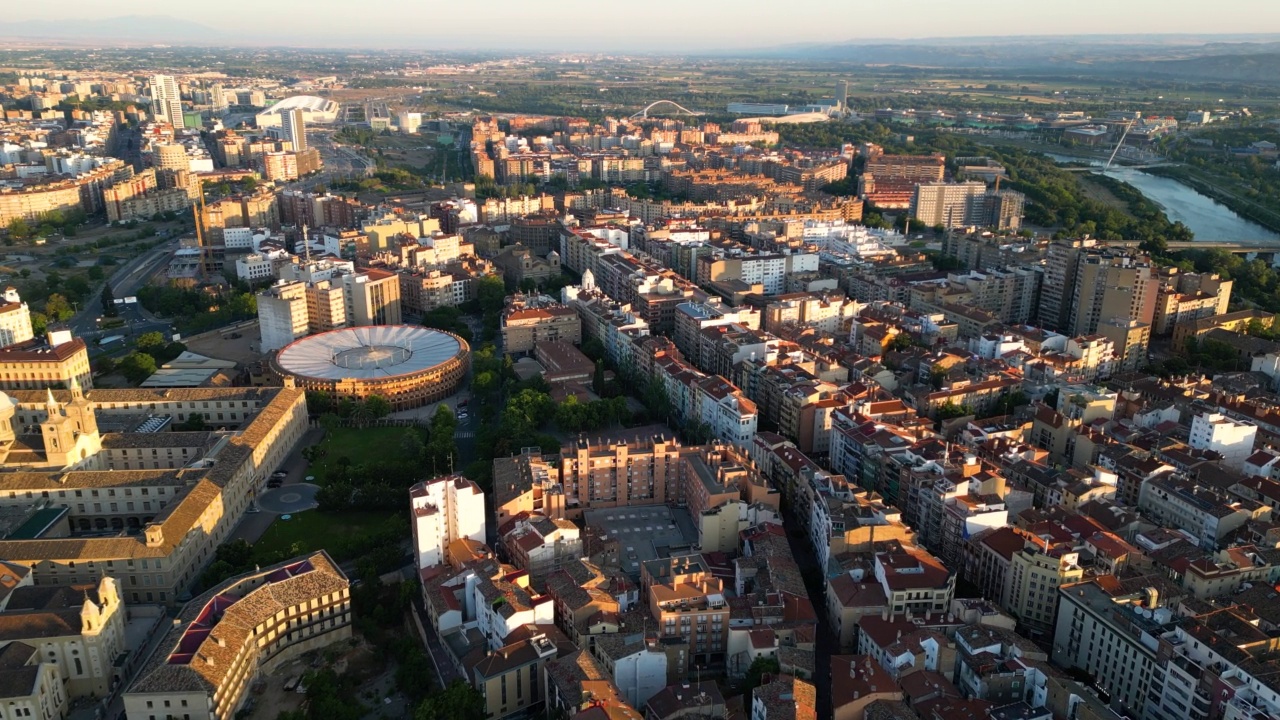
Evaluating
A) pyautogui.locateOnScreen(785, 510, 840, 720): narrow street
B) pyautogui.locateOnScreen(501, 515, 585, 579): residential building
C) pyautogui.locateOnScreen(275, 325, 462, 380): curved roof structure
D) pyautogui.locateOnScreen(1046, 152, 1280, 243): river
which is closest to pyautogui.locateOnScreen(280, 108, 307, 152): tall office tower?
pyautogui.locateOnScreen(275, 325, 462, 380): curved roof structure

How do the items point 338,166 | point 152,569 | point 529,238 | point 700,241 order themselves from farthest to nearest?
point 338,166
point 529,238
point 700,241
point 152,569

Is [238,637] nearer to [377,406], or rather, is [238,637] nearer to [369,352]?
[377,406]

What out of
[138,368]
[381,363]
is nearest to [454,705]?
[381,363]

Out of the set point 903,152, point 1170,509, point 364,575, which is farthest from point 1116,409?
point 903,152

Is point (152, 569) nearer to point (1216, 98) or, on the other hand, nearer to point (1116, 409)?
point (1116, 409)

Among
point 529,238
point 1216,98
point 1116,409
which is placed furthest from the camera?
point 1216,98

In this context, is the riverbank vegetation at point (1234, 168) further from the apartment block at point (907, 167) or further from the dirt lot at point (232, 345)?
the dirt lot at point (232, 345)
